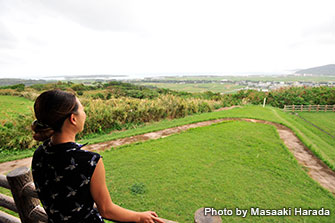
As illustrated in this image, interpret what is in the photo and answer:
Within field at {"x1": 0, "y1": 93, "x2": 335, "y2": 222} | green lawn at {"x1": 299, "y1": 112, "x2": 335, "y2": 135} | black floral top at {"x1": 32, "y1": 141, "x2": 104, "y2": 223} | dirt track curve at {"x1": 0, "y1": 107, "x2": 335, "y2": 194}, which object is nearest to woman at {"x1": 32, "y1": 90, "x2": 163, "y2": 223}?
black floral top at {"x1": 32, "y1": 141, "x2": 104, "y2": 223}

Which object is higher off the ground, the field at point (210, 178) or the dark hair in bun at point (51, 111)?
the dark hair in bun at point (51, 111)

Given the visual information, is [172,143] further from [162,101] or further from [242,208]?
[162,101]

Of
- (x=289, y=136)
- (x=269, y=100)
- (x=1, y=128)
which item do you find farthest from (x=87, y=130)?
(x=269, y=100)

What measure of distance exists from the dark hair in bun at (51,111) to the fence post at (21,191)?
106 centimetres

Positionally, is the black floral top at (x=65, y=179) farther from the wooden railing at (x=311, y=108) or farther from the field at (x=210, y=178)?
the wooden railing at (x=311, y=108)

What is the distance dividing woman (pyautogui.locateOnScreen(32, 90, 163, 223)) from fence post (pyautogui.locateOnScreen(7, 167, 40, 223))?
0.89 meters

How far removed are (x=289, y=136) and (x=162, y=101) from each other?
7.82m

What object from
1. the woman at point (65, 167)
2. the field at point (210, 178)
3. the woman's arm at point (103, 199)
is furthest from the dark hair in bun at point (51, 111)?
the field at point (210, 178)

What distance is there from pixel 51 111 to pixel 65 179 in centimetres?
40

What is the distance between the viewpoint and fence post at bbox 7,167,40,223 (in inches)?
62.9

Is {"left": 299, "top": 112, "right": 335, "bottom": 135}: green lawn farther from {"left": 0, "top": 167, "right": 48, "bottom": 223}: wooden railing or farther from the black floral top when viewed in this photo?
{"left": 0, "top": 167, "right": 48, "bottom": 223}: wooden railing

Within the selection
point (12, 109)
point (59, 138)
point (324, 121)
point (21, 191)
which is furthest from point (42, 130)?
point (324, 121)

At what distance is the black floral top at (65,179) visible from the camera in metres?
0.92

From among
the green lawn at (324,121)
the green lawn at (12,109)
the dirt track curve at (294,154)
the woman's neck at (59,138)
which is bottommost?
the green lawn at (324,121)
